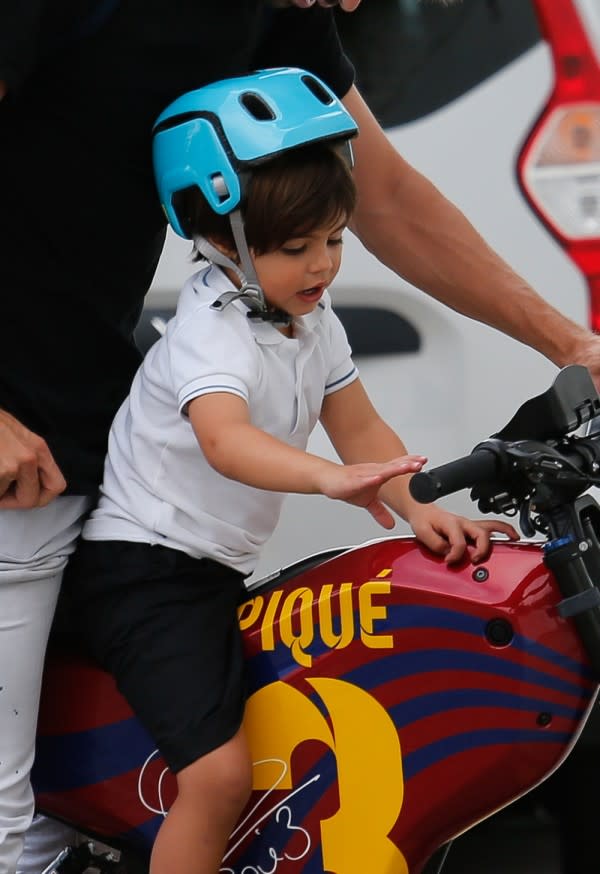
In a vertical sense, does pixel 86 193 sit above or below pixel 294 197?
below

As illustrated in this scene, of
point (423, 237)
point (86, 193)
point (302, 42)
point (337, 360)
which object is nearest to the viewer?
point (86, 193)

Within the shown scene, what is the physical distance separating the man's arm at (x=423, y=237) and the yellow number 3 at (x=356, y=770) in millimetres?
685

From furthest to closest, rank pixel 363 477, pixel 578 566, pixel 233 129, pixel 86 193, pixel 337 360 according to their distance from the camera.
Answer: pixel 337 360 < pixel 86 193 < pixel 233 129 < pixel 578 566 < pixel 363 477

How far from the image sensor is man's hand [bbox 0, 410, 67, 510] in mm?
1994

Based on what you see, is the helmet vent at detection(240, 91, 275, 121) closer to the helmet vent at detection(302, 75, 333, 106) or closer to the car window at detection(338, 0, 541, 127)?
the helmet vent at detection(302, 75, 333, 106)

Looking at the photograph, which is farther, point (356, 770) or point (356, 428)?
point (356, 428)

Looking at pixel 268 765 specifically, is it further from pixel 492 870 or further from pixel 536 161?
pixel 536 161

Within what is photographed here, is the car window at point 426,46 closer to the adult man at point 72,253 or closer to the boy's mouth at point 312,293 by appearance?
the adult man at point 72,253

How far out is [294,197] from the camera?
1.93 metres

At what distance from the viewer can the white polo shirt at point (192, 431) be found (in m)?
1.98

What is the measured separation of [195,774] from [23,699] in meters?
0.28

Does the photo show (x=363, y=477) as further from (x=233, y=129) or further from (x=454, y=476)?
(x=233, y=129)

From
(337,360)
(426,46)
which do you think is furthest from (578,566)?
(426,46)

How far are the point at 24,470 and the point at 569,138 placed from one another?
1.48 m
